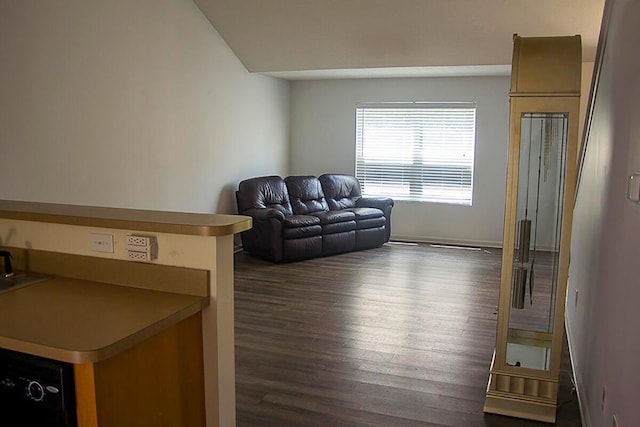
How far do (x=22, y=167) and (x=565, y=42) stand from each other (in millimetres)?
3476

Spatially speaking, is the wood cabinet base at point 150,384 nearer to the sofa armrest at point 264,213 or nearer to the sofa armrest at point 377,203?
the sofa armrest at point 264,213

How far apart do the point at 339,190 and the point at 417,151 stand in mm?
1282

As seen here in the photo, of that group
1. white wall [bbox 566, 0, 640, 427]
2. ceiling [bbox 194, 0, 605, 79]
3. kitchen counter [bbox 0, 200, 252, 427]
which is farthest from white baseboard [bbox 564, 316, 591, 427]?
ceiling [bbox 194, 0, 605, 79]

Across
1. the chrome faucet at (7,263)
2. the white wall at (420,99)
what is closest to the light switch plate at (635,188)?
the chrome faucet at (7,263)

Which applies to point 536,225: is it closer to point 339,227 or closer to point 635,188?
point 635,188

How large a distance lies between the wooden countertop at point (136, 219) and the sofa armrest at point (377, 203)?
5369mm

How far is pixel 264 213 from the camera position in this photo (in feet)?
20.9

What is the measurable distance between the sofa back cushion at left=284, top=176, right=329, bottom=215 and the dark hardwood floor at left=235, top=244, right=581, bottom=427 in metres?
1.09

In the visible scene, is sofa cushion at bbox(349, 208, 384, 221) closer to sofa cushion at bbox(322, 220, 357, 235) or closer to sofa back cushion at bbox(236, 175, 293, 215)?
sofa cushion at bbox(322, 220, 357, 235)

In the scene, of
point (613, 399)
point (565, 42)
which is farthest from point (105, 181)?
point (613, 399)

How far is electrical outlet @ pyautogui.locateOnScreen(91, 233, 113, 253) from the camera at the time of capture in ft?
6.74

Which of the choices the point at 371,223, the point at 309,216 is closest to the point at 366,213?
the point at 371,223

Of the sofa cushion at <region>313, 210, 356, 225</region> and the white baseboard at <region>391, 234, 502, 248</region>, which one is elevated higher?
the sofa cushion at <region>313, 210, 356, 225</region>

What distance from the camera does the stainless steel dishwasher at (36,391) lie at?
1537mm
